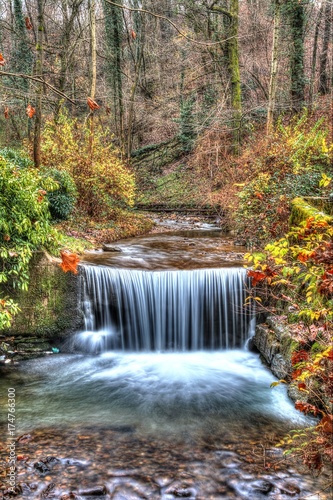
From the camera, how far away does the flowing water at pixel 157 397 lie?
3.83 metres

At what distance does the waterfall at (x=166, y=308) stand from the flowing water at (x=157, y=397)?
21 millimetres

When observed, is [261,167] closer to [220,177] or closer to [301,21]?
[220,177]

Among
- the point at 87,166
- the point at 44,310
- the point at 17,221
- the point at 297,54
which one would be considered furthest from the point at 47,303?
the point at 297,54

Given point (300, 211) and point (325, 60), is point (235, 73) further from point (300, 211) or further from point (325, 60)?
point (300, 211)

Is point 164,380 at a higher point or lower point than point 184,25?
lower

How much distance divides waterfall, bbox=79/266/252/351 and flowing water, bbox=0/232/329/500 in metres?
0.02

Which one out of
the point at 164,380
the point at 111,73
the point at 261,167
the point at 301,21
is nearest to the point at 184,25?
the point at 111,73

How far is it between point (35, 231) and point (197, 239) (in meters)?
6.74

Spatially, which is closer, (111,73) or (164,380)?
(164,380)

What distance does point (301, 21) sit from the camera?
17.0m

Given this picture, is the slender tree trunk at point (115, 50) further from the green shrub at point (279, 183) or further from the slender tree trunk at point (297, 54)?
the green shrub at point (279, 183)

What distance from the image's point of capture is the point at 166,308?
26.6 ft

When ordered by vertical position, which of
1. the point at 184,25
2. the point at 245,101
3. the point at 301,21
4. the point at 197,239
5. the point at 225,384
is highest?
the point at 184,25

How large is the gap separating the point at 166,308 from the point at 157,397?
7.80ft
